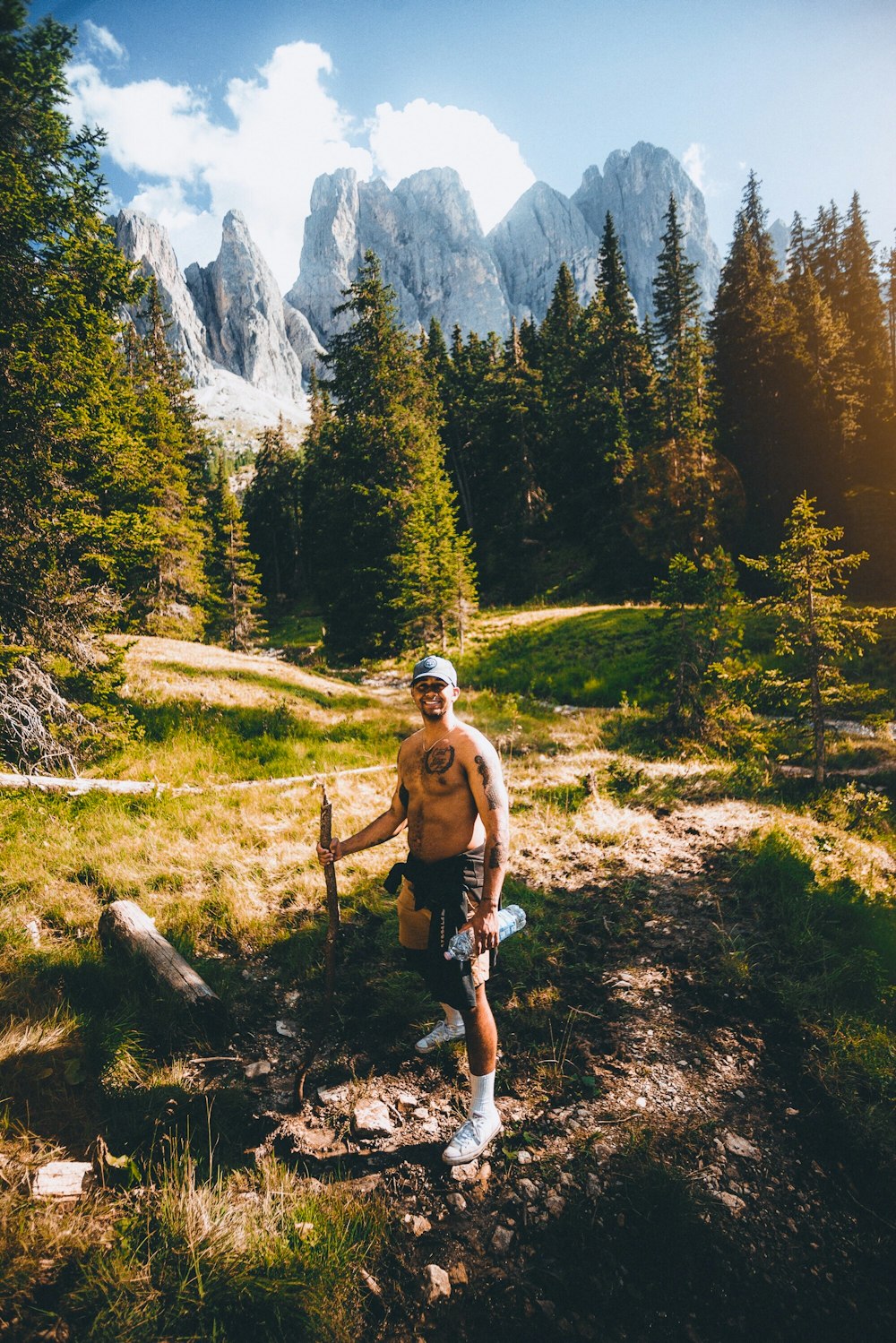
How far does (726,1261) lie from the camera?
2.69 meters

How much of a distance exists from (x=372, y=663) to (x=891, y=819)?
1950 cm

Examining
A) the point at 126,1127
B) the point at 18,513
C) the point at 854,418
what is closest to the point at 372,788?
the point at 126,1127

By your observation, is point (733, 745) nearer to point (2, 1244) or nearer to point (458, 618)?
point (2, 1244)

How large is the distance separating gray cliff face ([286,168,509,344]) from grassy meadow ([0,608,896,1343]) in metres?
189

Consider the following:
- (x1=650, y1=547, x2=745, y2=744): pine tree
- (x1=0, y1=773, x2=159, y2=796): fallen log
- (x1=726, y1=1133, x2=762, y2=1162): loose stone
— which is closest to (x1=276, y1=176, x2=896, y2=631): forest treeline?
(x1=650, y1=547, x2=745, y2=744): pine tree

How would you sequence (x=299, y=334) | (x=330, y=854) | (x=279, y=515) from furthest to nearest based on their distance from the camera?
(x=299, y=334) → (x=279, y=515) → (x=330, y=854)

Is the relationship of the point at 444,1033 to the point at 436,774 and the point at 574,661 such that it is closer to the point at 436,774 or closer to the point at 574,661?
the point at 436,774

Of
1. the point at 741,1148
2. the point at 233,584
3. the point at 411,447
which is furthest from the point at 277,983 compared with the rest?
the point at 233,584

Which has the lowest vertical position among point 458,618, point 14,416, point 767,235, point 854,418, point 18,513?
point 458,618

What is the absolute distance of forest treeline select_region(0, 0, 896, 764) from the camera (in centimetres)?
796

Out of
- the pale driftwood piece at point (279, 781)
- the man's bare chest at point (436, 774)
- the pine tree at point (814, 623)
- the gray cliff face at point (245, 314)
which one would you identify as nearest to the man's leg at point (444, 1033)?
the man's bare chest at point (436, 774)

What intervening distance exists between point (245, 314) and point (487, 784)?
752 feet

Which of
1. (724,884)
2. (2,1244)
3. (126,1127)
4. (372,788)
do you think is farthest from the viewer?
(372,788)

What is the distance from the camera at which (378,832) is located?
400cm
